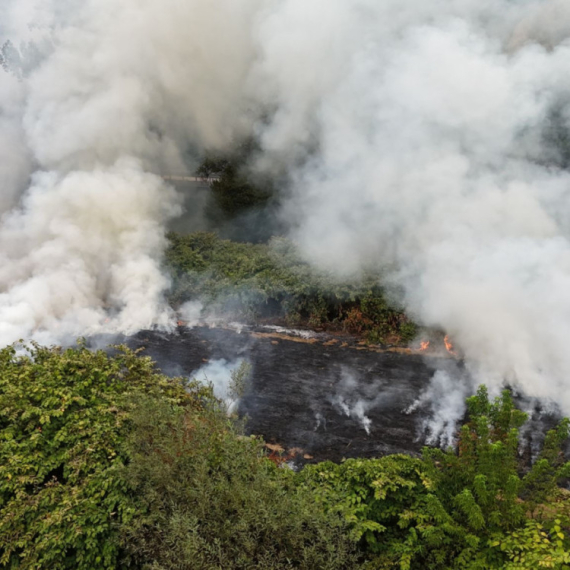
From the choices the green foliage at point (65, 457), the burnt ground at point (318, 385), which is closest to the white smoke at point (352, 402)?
the burnt ground at point (318, 385)

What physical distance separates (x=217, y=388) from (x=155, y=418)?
285 cm

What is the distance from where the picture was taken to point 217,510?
12.8 ft

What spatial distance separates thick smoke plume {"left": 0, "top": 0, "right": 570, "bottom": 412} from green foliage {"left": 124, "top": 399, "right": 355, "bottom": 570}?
515cm

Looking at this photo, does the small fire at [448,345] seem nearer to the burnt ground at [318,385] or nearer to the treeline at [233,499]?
the burnt ground at [318,385]

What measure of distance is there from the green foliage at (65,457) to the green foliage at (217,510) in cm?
30

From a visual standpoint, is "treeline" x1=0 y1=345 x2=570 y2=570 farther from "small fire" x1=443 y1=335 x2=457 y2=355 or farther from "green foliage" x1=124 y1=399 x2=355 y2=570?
"small fire" x1=443 y1=335 x2=457 y2=355

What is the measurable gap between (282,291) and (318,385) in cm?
380

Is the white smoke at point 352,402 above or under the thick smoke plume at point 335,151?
under

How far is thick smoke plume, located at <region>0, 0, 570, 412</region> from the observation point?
909 centimetres

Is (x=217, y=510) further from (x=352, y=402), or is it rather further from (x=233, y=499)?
(x=352, y=402)

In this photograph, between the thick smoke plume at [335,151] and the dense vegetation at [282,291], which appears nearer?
the thick smoke plume at [335,151]

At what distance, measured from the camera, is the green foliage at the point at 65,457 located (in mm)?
4152

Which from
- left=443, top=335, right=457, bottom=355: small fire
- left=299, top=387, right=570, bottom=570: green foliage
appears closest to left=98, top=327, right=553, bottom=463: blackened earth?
left=443, top=335, right=457, bottom=355: small fire

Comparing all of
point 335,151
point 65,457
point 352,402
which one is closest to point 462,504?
point 352,402
